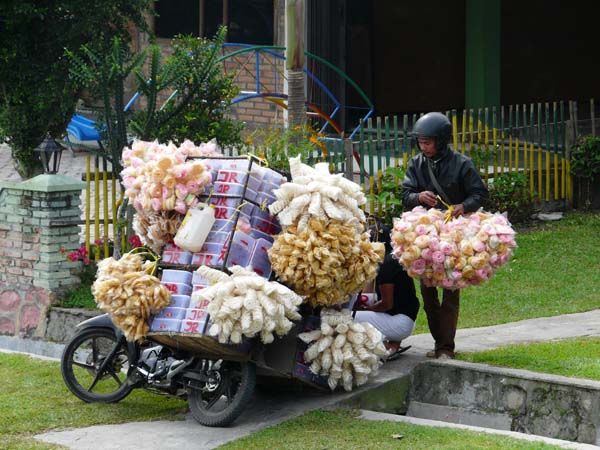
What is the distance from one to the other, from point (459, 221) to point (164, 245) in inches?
78.4

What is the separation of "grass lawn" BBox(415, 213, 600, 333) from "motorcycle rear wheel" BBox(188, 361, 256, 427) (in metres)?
2.72

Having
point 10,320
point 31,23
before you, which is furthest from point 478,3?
point 10,320

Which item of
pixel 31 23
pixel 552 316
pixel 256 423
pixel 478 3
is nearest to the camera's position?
pixel 256 423

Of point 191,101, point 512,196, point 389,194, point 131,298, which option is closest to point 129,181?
point 131,298

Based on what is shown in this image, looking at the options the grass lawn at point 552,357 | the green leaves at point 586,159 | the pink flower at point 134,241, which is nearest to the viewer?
the grass lawn at point 552,357

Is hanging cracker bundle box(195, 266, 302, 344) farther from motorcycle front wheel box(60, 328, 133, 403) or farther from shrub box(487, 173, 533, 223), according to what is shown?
shrub box(487, 173, 533, 223)

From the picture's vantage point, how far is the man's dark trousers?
8.61 meters

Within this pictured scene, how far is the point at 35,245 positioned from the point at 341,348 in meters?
4.00

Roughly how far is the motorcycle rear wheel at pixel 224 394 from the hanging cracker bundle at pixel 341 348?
434 mm

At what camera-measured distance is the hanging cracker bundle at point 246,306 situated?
7223mm

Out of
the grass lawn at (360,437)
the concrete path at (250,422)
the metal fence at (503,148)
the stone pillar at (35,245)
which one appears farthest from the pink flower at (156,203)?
the metal fence at (503,148)

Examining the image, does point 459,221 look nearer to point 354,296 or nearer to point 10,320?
point 354,296

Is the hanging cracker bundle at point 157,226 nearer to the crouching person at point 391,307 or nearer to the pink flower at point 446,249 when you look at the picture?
the crouching person at point 391,307

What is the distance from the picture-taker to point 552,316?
10.6 meters
